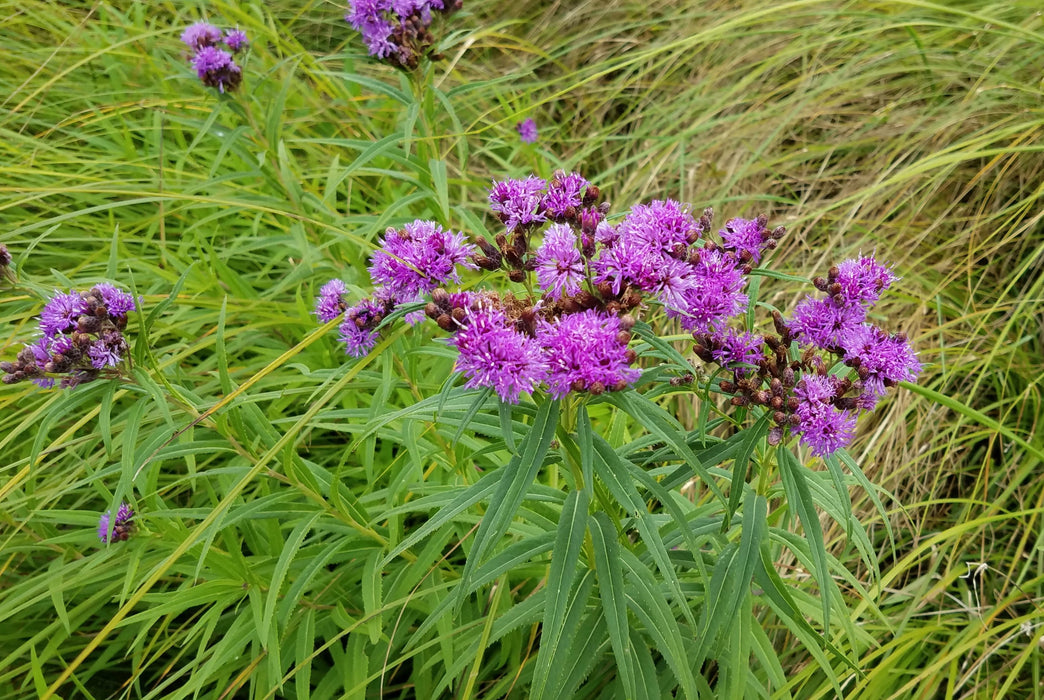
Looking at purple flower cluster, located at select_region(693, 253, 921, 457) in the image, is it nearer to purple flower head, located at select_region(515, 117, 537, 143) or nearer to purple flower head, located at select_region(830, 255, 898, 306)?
purple flower head, located at select_region(830, 255, 898, 306)

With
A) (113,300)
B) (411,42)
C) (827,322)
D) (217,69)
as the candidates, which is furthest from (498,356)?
(217,69)

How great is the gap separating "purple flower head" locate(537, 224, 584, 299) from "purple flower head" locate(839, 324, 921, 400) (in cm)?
58

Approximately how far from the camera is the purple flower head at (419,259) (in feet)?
5.10

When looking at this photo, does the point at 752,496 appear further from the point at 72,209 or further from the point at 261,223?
the point at 72,209

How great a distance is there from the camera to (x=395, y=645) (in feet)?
7.10

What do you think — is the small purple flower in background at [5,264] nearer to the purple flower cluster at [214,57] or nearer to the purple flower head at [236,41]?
the purple flower cluster at [214,57]

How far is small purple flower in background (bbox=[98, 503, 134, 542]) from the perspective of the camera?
2.05 metres

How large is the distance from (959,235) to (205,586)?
3155mm

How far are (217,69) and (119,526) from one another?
5.38 feet

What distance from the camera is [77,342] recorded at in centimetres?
167

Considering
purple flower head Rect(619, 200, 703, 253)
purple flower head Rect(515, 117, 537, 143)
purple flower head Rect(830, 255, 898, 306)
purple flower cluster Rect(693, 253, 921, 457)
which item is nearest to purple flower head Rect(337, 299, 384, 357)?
purple flower head Rect(619, 200, 703, 253)

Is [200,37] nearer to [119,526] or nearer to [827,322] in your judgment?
[119,526]

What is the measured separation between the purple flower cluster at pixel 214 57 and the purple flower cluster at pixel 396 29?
59 centimetres

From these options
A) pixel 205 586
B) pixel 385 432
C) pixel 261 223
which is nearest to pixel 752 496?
pixel 385 432
